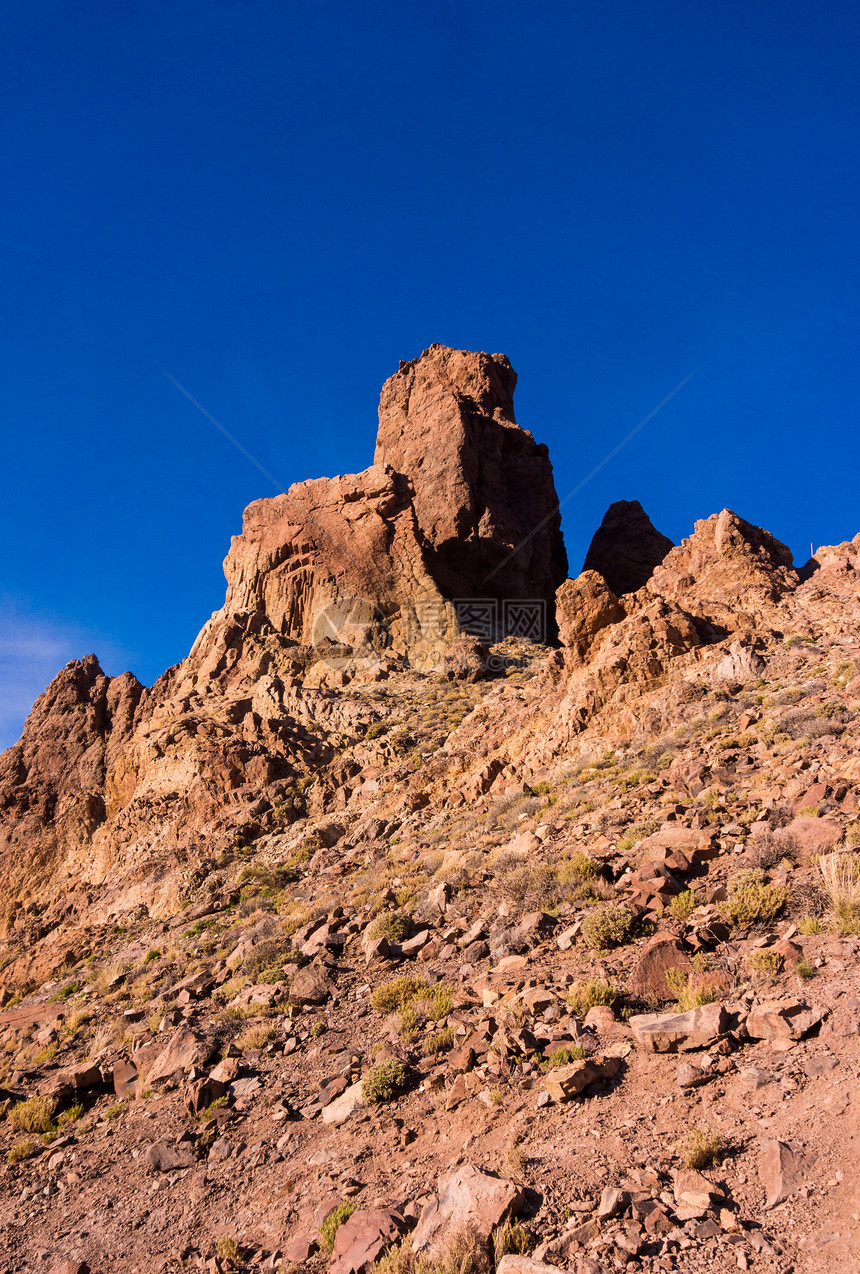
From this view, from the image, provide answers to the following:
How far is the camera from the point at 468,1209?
505 cm

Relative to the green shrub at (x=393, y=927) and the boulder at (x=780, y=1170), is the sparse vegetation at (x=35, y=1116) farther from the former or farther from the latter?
the boulder at (x=780, y=1170)

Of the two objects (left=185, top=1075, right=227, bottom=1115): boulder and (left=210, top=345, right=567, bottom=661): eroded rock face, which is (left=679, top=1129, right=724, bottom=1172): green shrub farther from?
(left=210, top=345, right=567, bottom=661): eroded rock face

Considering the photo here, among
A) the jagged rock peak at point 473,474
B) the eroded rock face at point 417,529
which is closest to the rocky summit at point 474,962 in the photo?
the eroded rock face at point 417,529

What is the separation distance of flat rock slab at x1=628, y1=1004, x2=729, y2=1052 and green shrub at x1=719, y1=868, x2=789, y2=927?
149cm

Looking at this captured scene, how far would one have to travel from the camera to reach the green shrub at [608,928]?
844cm

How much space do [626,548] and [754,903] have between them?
43379 millimetres

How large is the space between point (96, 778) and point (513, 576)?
26368 mm

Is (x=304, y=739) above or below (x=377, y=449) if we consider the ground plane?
below

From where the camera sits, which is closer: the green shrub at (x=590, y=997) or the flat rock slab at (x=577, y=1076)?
the flat rock slab at (x=577, y=1076)

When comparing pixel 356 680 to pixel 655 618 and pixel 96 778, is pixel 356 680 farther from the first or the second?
pixel 655 618

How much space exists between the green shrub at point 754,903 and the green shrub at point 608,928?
47.0 inches

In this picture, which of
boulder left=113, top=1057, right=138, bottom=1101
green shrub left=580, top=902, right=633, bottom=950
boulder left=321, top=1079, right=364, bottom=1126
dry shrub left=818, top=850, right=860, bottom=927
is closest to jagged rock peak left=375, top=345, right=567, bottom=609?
boulder left=113, top=1057, right=138, bottom=1101

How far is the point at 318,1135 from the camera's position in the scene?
24.1ft

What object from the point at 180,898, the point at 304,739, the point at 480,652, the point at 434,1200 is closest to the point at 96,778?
the point at 304,739
